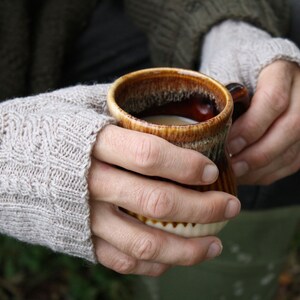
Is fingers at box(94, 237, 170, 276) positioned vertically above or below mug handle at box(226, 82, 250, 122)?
below

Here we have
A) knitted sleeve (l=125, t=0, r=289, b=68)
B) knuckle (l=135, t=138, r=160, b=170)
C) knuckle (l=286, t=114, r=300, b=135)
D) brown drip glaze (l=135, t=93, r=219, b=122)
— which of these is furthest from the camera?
knitted sleeve (l=125, t=0, r=289, b=68)

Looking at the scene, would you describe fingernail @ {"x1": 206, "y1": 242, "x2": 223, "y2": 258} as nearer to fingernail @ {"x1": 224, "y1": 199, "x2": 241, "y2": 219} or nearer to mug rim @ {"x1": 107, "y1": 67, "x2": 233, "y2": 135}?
fingernail @ {"x1": 224, "y1": 199, "x2": 241, "y2": 219}

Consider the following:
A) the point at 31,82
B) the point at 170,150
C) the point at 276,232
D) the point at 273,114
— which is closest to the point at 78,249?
the point at 170,150

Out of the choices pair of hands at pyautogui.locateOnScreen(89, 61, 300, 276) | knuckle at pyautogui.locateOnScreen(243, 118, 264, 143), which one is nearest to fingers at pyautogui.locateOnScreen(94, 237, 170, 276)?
pair of hands at pyautogui.locateOnScreen(89, 61, 300, 276)

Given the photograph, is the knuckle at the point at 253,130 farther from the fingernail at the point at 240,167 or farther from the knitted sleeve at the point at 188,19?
the knitted sleeve at the point at 188,19

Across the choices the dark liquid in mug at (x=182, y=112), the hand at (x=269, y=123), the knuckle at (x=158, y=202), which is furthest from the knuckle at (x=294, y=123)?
the knuckle at (x=158, y=202)

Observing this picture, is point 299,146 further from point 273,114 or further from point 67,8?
point 67,8

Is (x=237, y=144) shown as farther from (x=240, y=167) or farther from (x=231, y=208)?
(x=231, y=208)
